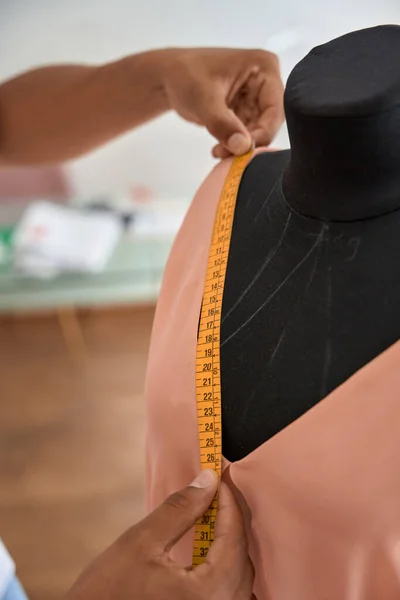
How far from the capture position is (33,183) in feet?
9.81

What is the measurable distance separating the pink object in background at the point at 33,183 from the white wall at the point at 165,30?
0.84ft

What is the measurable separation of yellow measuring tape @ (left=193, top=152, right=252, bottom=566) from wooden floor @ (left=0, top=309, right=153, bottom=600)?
1.60 m

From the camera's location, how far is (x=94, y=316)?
3.22 metres

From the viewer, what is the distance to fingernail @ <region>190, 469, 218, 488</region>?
2.31 ft

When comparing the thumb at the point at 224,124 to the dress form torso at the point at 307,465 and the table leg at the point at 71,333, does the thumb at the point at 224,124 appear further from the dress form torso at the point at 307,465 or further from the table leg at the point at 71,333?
the table leg at the point at 71,333

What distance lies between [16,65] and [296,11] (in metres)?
1.21

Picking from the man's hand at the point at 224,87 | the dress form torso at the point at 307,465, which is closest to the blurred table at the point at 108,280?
the man's hand at the point at 224,87

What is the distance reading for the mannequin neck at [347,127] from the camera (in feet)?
2.09

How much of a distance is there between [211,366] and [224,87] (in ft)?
1.65

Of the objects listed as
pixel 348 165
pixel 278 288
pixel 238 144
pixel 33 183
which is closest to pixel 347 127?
pixel 348 165

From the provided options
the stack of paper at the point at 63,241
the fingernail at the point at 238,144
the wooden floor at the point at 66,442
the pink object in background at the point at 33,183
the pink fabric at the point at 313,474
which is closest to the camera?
the pink fabric at the point at 313,474

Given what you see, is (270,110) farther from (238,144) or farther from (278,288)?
(278,288)

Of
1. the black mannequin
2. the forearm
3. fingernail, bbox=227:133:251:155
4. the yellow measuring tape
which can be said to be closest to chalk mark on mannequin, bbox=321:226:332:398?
the black mannequin

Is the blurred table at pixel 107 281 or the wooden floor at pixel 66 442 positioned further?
the blurred table at pixel 107 281
